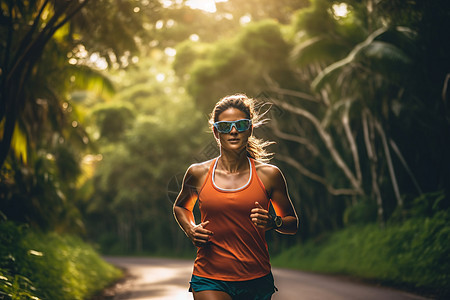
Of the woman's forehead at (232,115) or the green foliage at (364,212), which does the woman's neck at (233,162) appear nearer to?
the woman's forehead at (232,115)

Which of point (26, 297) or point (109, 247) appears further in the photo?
point (109, 247)

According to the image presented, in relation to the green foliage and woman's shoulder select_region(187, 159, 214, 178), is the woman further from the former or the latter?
the green foliage

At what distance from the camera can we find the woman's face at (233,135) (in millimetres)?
3316

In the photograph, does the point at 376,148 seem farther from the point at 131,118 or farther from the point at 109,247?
the point at 109,247

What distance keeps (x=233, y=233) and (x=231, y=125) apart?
67 cm

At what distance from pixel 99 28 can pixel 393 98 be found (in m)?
8.46

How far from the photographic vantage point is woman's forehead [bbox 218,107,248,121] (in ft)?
10.9

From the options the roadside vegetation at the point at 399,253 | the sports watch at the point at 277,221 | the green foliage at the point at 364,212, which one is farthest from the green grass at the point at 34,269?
the green foliage at the point at 364,212

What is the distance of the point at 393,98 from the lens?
1503 centimetres

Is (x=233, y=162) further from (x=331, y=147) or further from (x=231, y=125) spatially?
(x=331, y=147)

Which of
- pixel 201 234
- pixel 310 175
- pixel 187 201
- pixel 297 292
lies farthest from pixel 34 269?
pixel 310 175

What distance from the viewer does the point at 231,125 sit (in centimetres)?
330

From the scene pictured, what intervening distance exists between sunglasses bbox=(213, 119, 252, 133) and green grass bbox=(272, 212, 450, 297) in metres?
7.32

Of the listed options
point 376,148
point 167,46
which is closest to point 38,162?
point 376,148
